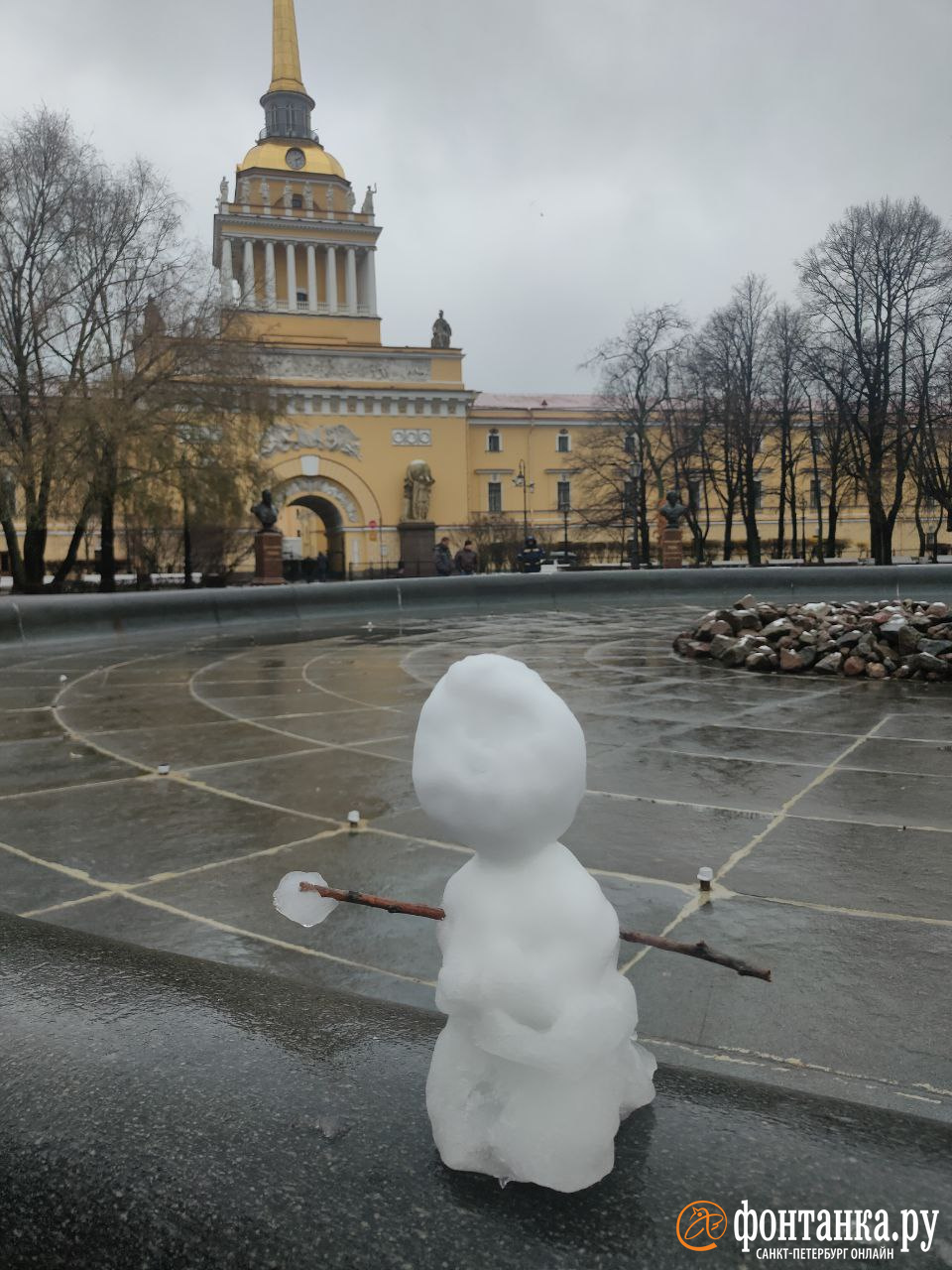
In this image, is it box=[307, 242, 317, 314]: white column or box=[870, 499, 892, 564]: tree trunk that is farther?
box=[307, 242, 317, 314]: white column

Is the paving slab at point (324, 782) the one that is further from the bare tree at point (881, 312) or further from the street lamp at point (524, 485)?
the street lamp at point (524, 485)

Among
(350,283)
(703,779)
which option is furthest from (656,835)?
(350,283)

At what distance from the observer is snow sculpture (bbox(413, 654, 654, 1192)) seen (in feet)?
4.21

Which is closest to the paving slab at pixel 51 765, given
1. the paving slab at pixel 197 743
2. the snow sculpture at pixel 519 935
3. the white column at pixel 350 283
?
the paving slab at pixel 197 743

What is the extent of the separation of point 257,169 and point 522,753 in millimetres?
71941

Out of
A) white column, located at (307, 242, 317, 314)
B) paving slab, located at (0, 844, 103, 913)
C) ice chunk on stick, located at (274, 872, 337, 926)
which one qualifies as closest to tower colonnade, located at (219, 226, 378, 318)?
white column, located at (307, 242, 317, 314)

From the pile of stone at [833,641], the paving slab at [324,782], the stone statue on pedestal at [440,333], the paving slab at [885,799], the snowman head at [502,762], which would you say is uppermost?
the stone statue on pedestal at [440,333]

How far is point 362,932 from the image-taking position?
2971mm

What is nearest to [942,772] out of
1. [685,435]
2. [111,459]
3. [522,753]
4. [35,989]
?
[522,753]

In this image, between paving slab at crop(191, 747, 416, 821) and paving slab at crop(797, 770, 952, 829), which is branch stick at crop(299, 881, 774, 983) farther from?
paving slab at crop(797, 770, 952, 829)

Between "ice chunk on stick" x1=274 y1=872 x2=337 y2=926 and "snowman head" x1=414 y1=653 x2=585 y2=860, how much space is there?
303mm

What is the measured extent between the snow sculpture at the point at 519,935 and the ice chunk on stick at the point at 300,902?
0.23m

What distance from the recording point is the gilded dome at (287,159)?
6500 centimetres

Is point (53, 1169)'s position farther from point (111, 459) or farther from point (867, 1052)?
point (111, 459)
